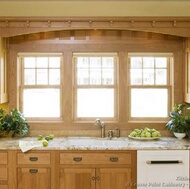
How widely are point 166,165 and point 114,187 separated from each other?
2.19 feet

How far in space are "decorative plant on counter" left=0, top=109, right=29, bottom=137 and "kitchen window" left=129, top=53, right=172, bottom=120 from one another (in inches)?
59.9

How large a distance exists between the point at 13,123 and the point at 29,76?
0.75 meters

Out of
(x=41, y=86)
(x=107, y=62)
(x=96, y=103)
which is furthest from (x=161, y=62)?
(x=41, y=86)

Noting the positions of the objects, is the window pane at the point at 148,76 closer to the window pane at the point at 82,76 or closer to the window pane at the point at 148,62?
the window pane at the point at 148,62

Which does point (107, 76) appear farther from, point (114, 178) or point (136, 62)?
point (114, 178)

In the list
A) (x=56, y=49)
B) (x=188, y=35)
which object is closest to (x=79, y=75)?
(x=56, y=49)

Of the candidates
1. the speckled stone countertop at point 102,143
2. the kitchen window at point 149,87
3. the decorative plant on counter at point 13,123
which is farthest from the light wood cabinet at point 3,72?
the kitchen window at point 149,87

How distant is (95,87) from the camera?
462 cm

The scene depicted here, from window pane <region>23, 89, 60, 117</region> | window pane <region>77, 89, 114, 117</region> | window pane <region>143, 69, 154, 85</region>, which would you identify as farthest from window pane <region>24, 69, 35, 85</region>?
window pane <region>143, 69, 154, 85</region>

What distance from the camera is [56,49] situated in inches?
177

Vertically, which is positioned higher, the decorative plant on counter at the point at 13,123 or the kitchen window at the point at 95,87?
the kitchen window at the point at 95,87

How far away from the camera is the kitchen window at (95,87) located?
4613mm

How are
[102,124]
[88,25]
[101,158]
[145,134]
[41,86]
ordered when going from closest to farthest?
[101,158], [88,25], [145,134], [102,124], [41,86]

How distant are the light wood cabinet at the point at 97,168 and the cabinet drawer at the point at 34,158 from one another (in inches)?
7.2
